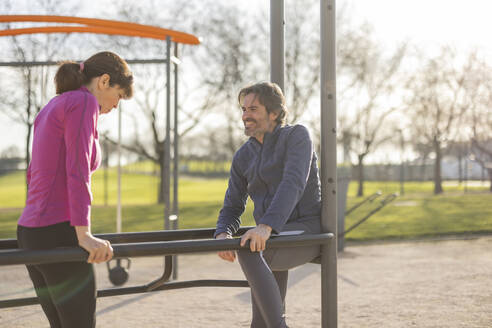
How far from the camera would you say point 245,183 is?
295cm

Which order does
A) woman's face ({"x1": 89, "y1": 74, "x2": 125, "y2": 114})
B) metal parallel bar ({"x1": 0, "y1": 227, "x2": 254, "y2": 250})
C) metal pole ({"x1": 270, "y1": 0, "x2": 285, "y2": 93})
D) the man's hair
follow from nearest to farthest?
woman's face ({"x1": 89, "y1": 74, "x2": 125, "y2": 114})
metal parallel bar ({"x1": 0, "y1": 227, "x2": 254, "y2": 250})
the man's hair
metal pole ({"x1": 270, "y1": 0, "x2": 285, "y2": 93})

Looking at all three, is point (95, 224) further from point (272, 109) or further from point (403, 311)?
point (272, 109)

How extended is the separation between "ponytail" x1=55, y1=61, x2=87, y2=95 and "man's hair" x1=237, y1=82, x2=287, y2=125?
0.89 m

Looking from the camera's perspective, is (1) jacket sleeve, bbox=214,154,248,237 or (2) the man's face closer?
(2) the man's face

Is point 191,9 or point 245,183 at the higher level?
point 191,9

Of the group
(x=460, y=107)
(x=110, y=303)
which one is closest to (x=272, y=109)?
(x=110, y=303)

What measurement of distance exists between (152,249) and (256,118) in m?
0.94

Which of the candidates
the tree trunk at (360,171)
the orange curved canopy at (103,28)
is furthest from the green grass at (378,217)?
the orange curved canopy at (103,28)

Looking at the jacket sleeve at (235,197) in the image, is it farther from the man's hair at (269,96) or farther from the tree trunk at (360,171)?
the tree trunk at (360,171)

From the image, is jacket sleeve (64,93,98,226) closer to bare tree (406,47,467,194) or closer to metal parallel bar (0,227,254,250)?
metal parallel bar (0,227,254,250)

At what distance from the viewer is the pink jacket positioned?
1.92m

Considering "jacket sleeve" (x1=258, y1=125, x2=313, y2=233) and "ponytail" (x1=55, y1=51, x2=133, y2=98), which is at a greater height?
"ponytail" (x1=55, y1=51, x2=133, y2=98)

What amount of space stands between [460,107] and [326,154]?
63.5ft

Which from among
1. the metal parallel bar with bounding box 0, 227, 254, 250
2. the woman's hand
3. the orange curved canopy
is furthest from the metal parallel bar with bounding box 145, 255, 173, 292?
the orange curved canopy
